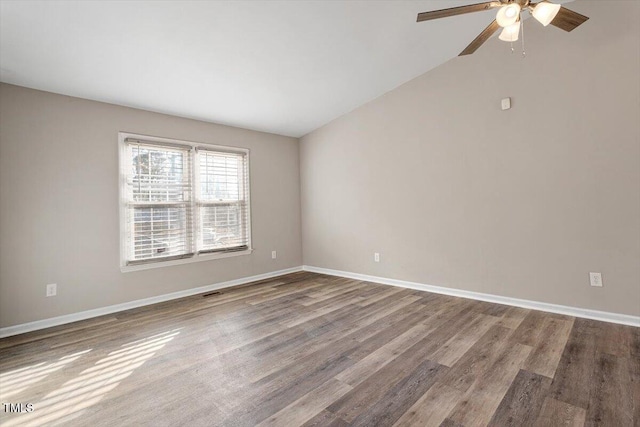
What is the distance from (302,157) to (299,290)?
264cm

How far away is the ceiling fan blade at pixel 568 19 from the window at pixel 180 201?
407 cm

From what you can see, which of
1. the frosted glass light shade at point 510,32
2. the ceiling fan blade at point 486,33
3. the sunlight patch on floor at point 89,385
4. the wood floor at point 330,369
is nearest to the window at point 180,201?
the wood floor at point 330,369

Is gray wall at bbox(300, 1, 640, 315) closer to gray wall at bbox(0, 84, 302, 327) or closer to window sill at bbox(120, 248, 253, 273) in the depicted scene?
window sill at bbox(120, 248, 253, 273)

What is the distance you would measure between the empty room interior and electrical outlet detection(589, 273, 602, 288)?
0.03 ft

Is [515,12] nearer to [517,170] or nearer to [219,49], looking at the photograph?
[517,170]

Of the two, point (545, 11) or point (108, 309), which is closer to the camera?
point (545, 11)

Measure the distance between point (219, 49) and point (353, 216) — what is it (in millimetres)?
3009

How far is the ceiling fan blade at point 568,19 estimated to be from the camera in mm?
1922

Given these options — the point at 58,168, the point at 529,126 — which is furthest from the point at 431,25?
the point at 58,168

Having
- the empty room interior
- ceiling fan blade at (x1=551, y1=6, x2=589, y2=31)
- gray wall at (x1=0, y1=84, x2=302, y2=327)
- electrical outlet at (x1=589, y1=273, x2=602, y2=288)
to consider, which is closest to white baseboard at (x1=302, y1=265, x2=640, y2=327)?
the empty room interior

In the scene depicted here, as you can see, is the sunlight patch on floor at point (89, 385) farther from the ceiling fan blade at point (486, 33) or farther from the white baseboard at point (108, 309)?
the ceiling fan blade at point (486, 33)

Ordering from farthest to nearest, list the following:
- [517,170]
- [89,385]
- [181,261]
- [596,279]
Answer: [181,261], [517,170], [596,279], [89,385]

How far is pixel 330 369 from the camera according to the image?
6.76ft

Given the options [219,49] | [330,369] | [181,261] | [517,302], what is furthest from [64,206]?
[517,302]
